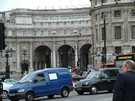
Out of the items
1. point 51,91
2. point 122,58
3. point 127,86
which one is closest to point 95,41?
point 122,58

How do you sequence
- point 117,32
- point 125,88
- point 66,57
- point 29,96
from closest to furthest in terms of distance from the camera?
point 125,88 < point 29,96 < point 117,32 < point 66,57

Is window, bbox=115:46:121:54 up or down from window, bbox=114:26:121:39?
down

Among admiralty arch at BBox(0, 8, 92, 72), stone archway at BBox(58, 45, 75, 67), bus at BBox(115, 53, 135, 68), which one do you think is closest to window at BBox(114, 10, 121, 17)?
bus at BBox(115, 53, 135, 68)

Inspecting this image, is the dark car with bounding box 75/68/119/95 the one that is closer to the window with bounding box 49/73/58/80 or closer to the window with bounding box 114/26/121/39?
the window with bounding box 49/73/58/80

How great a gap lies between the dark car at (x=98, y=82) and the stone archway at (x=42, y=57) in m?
150

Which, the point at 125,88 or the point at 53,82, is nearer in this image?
the point at 125,88

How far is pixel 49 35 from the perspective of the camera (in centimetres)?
18225

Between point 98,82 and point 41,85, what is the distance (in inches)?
199

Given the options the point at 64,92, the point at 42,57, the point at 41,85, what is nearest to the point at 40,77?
the point at 41,85

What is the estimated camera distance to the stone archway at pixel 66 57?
185725mm

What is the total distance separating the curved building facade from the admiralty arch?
71503mm

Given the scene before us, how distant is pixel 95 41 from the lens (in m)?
105

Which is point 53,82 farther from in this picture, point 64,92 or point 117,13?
point 117,13

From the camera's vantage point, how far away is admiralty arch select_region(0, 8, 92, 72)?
582 ft
